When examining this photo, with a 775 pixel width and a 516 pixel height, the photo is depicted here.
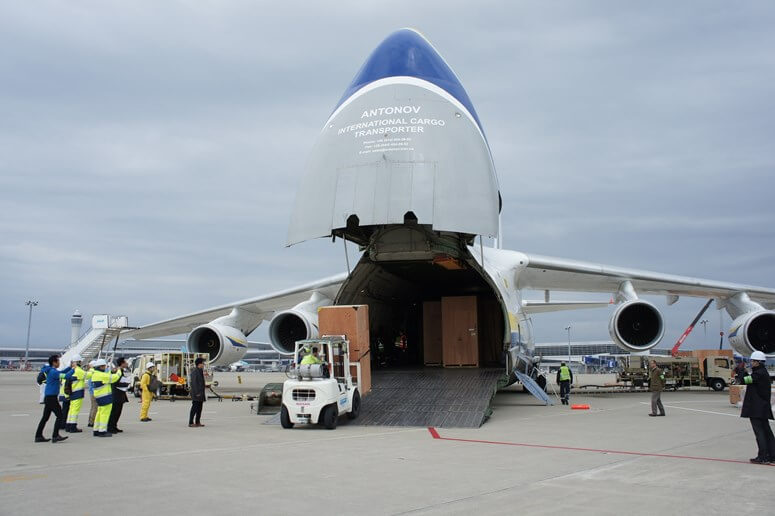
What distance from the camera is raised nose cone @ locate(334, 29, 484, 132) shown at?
12656mm

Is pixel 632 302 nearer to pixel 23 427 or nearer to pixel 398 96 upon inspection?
pixel 398 96

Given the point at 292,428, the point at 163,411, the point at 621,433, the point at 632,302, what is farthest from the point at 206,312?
the point at 621,433

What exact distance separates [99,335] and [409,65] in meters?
18.1

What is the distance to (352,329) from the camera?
39.7 ft

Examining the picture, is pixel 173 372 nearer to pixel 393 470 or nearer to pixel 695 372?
pixel 393 470

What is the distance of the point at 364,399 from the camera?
39.6 feet

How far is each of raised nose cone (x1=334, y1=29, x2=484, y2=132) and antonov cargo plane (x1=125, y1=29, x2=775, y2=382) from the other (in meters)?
0.03

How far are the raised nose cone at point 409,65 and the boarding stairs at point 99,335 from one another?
50.8 ft

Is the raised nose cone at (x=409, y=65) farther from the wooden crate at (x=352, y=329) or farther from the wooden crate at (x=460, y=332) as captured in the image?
the wooden crate at (x=460, y=332)

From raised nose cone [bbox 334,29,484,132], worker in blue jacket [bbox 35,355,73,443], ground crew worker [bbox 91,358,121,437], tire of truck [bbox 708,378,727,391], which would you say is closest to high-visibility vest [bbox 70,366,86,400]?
ground crew worker [bbox 91,358,121,437]

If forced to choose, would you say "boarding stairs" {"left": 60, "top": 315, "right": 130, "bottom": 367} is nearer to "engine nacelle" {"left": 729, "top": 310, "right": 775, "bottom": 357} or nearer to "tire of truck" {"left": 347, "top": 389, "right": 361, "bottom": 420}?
"tire of truck" {"left": 347, "top": 389, "right": 361, "bottom": 420}

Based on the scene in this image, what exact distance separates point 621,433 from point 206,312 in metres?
13.2

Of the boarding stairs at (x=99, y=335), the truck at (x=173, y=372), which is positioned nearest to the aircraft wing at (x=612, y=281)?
the truck at (x=173, y=372)

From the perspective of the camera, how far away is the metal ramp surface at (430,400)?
10539 mm
